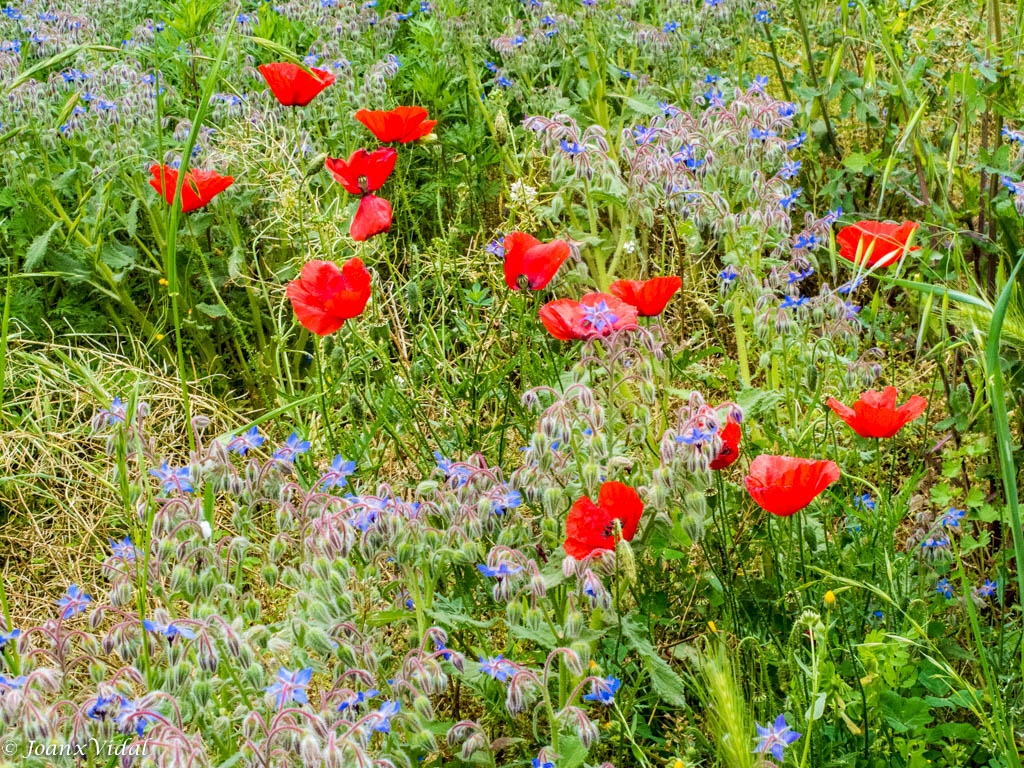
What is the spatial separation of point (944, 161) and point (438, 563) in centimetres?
222

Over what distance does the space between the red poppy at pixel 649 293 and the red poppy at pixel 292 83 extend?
1.22 meters

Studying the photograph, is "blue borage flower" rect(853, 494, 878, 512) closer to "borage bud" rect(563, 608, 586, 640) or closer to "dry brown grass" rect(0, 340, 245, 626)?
"borage bud" rect(563, 608, 586, 640)

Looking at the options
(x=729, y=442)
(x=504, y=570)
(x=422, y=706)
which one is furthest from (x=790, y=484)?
(x=422, y=706)

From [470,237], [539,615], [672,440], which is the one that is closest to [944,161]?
[470,237]

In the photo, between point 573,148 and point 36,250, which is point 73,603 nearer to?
point 573,148

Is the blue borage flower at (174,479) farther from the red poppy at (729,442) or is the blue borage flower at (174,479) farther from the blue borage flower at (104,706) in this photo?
the red poppy at (729,442)

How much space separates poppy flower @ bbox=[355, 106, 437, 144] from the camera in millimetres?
2980

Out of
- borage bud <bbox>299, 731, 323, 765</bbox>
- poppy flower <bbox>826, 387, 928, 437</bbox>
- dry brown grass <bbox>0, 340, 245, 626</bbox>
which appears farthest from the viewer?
dry brown grass <bbox>0, 340, 245, 626</bbox>

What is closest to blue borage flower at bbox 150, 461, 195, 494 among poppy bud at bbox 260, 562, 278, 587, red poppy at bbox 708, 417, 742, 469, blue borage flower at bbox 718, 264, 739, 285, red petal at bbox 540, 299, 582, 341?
poppy bud at bbox 260, 562, 278, 587

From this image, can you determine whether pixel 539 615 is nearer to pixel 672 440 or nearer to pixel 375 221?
pixel 672 440

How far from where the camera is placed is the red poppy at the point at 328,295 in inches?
93.1

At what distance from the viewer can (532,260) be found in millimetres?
2342

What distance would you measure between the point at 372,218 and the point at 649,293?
0.83 m

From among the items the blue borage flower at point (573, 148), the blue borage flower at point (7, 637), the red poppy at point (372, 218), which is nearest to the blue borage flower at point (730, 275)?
the blue borage flower at point (573, 148)
